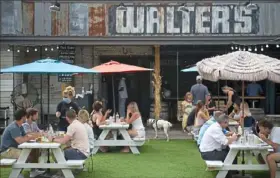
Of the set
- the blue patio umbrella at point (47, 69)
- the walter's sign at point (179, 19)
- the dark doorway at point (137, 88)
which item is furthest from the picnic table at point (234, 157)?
the dark doorway at point (137, 88)

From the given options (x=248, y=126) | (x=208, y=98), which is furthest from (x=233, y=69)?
(x=208, y=98)

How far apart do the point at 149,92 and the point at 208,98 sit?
5299 millimetres

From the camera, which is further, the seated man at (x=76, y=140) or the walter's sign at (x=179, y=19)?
the walter's sign at (x=179, y=19)

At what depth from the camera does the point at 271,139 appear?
921 centimetres

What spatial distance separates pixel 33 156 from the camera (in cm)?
977

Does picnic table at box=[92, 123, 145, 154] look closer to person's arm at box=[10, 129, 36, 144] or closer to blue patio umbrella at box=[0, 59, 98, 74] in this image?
blue patio umbrella at box=[0, 59, 98, 74]

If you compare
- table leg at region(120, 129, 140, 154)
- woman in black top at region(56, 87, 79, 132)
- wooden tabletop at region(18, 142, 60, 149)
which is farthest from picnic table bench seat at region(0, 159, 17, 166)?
table leg at region(120, 129, 140, 154)

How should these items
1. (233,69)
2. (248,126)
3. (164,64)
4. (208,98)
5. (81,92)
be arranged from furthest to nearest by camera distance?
(164,64) < (81,92) < (208,98) < (248,126) < (233,69)

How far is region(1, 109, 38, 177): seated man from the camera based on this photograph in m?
9.29

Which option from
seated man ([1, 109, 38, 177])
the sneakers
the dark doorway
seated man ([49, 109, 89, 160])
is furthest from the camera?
the dark doorway

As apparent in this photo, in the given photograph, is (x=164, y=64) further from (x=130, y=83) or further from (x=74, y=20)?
(x=74, y=20)

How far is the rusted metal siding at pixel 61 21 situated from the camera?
58.3ft

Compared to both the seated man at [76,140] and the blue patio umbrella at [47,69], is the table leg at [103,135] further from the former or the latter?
the seated man at [76,140]

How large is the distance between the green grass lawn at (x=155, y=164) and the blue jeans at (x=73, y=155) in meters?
0.67
